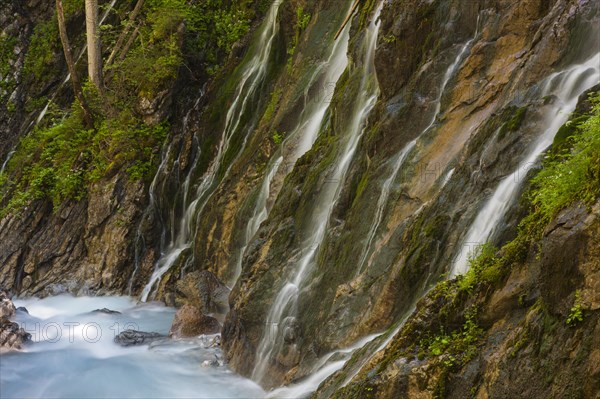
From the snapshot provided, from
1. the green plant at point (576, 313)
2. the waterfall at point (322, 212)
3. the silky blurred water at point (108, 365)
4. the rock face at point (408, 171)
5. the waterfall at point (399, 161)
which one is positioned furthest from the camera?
the silky blurred water at point (108, 365)

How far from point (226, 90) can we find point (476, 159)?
10946 millimetres

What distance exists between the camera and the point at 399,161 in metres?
8.80

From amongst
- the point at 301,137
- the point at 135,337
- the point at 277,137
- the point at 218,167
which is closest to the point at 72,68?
the point at 218,167

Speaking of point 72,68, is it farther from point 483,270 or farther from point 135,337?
point 483,270

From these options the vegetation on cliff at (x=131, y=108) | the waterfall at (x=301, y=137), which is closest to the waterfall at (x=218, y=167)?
the vegetation on cliff at (x=131, y=108)

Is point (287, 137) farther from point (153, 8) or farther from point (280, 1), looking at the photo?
point (153, 8)

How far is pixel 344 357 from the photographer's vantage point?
24.8 feet

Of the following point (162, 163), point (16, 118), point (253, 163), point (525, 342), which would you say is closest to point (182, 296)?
point (253, 163)

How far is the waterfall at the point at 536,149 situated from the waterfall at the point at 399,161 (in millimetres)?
1833

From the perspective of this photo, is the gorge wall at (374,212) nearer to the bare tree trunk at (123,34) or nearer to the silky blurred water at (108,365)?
the silky blurred water at (108,365)

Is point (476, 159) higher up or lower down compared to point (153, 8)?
lower down

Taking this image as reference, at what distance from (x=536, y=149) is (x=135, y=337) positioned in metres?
7.93

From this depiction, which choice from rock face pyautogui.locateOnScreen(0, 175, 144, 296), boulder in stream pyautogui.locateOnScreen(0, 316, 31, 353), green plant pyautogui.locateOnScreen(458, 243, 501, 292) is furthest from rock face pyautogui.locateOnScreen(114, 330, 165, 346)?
green plant pyautogui.locateOnScreen(458, 243, 501, 292)

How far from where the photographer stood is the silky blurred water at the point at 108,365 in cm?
992
